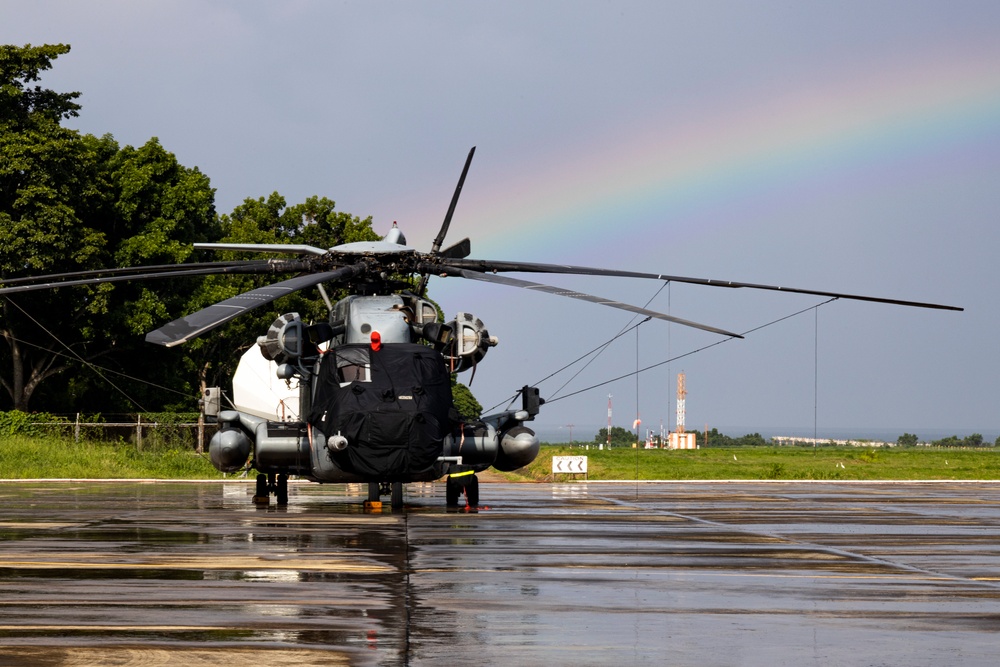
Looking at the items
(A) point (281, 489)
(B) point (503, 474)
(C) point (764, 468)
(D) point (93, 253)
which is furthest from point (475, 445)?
(D) point (93, 253)

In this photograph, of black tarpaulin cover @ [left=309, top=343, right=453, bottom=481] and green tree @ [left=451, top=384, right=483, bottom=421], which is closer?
black tarpaulin cover @ [left=309, top=343, right=453, bottom=481]

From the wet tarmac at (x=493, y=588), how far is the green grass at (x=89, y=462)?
758 inches

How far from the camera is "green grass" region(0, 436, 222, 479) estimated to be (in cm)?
4369

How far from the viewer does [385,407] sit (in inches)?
913

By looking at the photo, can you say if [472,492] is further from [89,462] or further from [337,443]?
[89,462]

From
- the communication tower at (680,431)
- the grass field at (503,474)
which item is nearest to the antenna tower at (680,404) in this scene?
the communication tower at (680,431)

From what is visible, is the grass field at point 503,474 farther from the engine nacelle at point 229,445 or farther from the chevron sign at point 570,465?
the engine nacelle at point 229,445

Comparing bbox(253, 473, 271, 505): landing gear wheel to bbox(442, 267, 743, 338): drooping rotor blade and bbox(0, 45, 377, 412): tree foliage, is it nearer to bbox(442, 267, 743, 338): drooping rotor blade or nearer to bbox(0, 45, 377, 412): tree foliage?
bbox(442, 267, 743, 338): drooping rotor blade

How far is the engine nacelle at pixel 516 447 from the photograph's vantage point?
25.9 m

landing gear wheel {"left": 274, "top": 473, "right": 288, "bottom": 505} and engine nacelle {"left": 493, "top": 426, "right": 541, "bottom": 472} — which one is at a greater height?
engine nacelle {"left": 493, "top": 426, "right": 541, "bottom": 472}

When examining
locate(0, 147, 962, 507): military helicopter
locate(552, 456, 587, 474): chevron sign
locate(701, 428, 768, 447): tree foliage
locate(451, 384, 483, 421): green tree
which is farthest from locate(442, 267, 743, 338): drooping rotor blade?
locate(701, 428, 768, 447): tree foliage

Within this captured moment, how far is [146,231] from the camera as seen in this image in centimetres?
5762

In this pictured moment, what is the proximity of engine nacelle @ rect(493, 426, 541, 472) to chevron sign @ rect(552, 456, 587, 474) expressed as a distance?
17921 millimetres

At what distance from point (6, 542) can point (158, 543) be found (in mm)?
1995
